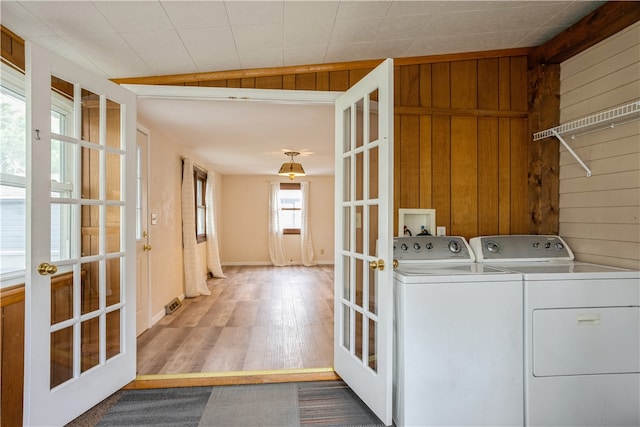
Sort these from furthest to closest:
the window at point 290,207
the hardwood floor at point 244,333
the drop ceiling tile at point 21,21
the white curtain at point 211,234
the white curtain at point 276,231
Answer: the window at point 290,207 < the white curtain at point 276,231 < the white curtain at point 211,234 < the hardwood floor at point 244,333 < the drop ceiling tile at point 21,21

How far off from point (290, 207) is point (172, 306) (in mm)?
4503

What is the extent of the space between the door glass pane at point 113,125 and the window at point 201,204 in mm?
3503

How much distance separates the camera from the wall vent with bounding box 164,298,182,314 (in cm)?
415

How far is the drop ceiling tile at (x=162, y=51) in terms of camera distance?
2076 mm

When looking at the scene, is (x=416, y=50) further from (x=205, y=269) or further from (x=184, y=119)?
(x=205, y=269)

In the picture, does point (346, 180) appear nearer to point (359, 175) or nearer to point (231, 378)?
point (359, 175)

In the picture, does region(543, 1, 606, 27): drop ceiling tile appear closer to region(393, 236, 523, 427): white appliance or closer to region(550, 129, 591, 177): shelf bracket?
region(550, 129, 591, 177): shelf bracket

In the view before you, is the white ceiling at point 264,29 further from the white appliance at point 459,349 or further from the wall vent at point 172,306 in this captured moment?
the wall vent at point 172,306

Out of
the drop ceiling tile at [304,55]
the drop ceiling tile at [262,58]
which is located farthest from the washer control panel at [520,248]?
the drop ceiling tile at [262,58]

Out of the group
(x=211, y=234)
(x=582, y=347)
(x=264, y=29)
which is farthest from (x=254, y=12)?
(x=211, y=234)

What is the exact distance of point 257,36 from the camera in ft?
7.08

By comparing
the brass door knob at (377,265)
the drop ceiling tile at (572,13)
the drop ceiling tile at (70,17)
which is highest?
the drop ceiling tile at (572,13)

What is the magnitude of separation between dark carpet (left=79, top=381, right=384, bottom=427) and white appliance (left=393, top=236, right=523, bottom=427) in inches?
15.1

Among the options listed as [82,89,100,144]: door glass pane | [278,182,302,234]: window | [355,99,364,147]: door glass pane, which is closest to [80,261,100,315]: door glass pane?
[82,89,100,144]: door glass pane
